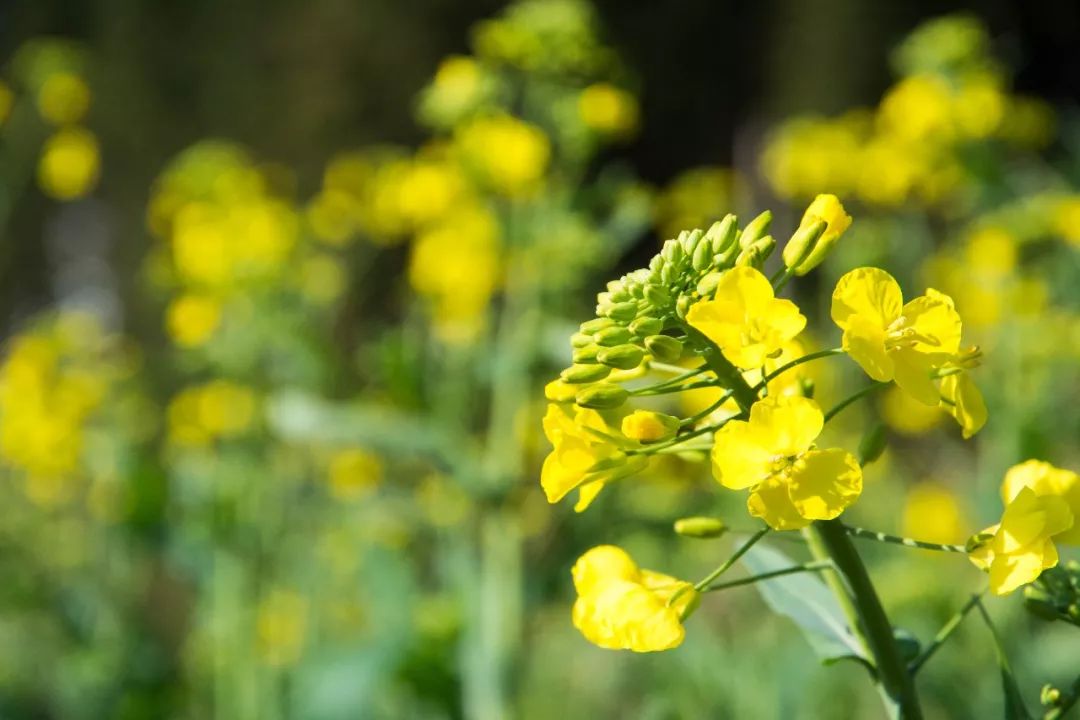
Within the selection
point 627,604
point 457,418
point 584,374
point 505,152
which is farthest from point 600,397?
point 457,418

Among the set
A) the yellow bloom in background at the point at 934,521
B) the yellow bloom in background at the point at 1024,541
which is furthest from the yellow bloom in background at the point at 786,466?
the yellow bloom in background at the point at 934,521

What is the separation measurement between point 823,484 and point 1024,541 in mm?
124

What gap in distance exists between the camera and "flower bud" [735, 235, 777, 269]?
0.61 metres

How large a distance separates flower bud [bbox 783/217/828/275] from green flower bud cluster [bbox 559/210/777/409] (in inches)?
0.8

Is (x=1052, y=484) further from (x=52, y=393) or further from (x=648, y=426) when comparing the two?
(x=52, y=393)

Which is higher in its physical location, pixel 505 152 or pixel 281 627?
pixel 505 152

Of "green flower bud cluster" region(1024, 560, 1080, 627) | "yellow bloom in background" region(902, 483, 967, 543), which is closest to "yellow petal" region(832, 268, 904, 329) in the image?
"green flower bud cluster" region(1024, 560, 1080, 627)

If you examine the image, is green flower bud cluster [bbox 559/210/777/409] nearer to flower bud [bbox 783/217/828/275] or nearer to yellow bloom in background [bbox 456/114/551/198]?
flower bud [bbox 783/217/828/275]

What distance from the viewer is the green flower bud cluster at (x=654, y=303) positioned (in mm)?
610

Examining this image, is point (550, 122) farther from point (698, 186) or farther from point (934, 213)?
point (934, 213)

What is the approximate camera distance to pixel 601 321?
63 centimetres

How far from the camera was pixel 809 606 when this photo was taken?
0.68m

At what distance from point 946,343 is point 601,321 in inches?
7.7

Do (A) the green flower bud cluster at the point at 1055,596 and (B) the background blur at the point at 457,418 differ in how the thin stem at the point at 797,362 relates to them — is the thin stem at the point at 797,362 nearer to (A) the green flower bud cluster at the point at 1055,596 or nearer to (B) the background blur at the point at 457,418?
(A) the green flower bud cluster at the point at 1055,596
